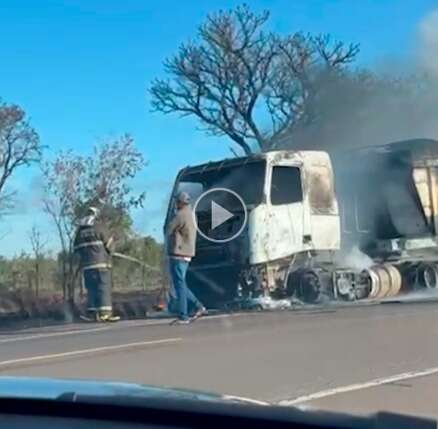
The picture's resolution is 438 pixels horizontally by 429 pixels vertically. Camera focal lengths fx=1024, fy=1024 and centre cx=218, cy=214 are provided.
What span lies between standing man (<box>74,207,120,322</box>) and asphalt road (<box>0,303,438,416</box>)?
41.3 inches

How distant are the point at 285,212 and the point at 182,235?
3.09 meters

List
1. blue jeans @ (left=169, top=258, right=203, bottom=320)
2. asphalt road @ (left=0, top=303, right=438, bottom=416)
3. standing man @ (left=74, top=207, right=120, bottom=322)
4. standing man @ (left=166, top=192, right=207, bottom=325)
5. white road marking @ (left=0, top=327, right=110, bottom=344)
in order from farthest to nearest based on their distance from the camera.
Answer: standing man @ (left=74, top=207, right=120, bottom=322)
standing man @ (left=166, top=192, right=207, bottom=325)
blue jeans @ (left=169, top=258, right=203, bottom=320)
white road marking @ (left=0, top=327, right=110, bottom=344)
asphalt road @ (left=0, top=303, right=438, bottom=416)

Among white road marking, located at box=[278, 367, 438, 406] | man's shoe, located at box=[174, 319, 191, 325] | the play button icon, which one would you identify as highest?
the play button icon

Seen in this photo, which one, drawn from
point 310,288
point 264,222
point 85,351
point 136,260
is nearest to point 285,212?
point 264,222

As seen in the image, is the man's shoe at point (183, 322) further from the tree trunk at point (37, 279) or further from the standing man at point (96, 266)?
the tree trunk at point (37, 279)

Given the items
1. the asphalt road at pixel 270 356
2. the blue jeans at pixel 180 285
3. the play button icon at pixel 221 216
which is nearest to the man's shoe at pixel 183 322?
the blue jeans at pixel 180 285

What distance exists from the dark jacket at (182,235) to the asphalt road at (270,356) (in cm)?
107

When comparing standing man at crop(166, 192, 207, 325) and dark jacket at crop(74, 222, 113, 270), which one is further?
dark jacket at crop(74, 222, 113, 270)

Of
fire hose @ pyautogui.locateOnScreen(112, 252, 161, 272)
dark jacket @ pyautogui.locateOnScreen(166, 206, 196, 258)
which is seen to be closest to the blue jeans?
dark jacket @ pyautogui.locateOnScreen(166, 206, 196, 258)

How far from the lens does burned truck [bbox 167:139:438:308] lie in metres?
17.2

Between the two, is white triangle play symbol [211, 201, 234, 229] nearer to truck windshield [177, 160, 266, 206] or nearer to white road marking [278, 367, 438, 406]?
truck windshield [177, 160, 266, 206]

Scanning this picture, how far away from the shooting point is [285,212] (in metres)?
17.4

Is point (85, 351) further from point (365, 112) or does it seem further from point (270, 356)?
point (365, 112)

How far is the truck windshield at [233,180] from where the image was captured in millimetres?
17234
